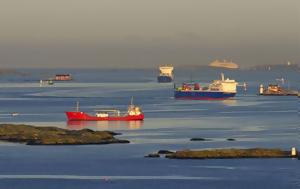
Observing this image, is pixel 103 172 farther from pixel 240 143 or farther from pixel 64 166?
pixel 240 143

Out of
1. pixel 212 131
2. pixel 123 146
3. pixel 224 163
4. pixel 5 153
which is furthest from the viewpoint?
pixel 212 131

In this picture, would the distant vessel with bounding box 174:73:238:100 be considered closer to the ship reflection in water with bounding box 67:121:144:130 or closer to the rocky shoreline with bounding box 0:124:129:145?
the ship reflection in water with bounding box 67:121:144:130

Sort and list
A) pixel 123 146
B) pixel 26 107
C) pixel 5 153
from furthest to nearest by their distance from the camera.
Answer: pixel 26 107
pixel 123 146
pixel 5 153

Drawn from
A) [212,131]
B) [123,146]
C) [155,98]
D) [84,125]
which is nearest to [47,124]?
[84,125]

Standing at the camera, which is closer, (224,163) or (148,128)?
(224,163)

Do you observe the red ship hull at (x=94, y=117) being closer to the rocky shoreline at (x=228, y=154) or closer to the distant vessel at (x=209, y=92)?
the rocky shoreline at (x=228, y=154)

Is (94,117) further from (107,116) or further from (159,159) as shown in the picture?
(159,159)
